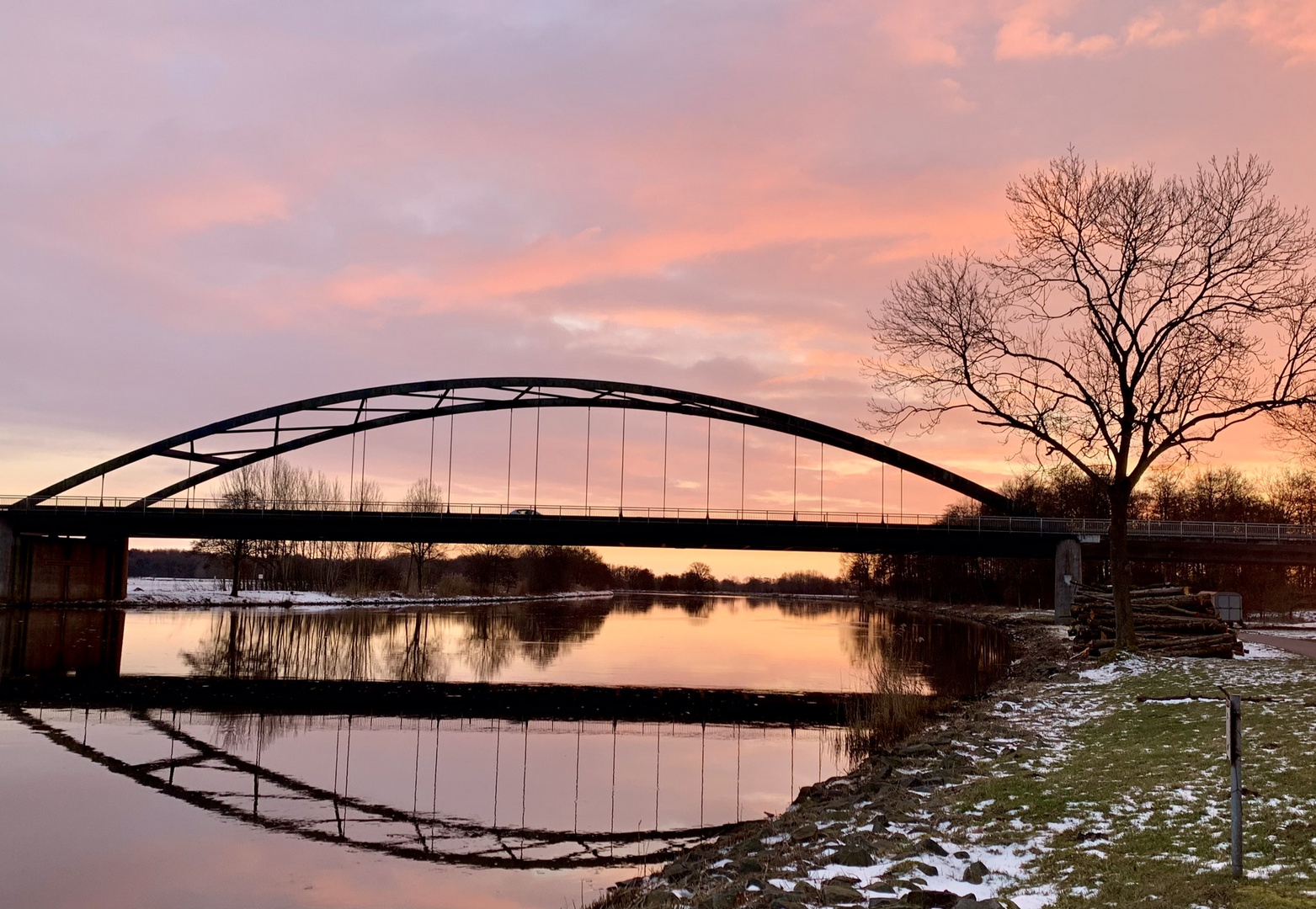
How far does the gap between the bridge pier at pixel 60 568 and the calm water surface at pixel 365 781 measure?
30.1m

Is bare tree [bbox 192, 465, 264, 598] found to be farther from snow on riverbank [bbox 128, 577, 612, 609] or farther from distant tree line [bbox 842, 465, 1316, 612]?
distant tree line [bbox 842, 465, 1316, 612]

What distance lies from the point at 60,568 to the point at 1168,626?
7182 cm

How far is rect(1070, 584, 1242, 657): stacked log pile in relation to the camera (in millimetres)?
28562

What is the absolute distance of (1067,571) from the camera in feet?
195

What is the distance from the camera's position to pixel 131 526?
66062mm

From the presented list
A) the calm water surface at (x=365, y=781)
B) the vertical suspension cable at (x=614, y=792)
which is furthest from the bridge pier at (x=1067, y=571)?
the vertical suspension cable at (x=614, y=792)

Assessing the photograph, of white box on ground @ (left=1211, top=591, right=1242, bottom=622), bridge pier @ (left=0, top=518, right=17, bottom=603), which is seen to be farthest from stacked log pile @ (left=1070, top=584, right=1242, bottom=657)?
bridge pier @ (left=0, top=518, right=17, bottom=603)

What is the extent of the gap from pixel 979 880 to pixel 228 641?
147 feet

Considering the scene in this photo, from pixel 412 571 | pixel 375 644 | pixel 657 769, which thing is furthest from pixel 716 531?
pixel 412 571

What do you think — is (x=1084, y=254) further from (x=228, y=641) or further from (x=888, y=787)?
(x=228, y=641)

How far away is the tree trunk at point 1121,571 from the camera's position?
29000 mm

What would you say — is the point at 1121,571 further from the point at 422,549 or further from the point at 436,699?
the point at 422,549

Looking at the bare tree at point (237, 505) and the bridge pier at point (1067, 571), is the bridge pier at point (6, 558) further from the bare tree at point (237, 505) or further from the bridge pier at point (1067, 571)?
the bridge pier at point (1067, 571)

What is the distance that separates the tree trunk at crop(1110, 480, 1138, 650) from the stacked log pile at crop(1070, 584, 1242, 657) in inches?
32.6
